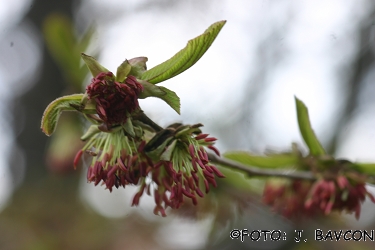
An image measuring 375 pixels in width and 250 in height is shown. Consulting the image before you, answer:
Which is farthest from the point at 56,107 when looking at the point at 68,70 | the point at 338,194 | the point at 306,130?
the point at 68,70

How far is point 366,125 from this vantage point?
3.84 m

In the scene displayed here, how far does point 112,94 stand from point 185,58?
0.60ft

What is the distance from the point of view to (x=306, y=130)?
61.8 inches

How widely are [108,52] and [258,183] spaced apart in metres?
1.11

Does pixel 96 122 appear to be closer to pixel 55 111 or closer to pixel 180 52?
pixel 55 111

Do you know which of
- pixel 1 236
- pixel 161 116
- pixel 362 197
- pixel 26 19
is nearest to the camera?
pixel 362 197

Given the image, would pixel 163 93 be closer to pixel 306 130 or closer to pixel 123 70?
pixel 123 70

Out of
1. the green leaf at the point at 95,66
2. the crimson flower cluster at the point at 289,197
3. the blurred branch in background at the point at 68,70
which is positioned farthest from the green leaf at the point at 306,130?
the blurred branch in background at the point at 68,70

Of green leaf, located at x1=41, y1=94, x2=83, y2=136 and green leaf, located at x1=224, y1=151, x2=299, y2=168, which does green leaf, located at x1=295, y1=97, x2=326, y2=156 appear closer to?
green leaf, located at x1=224, y1=151, x2=299, y2=168

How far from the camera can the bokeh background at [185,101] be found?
225 centimetres

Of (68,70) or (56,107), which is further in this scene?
(68,70)

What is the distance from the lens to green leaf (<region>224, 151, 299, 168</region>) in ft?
5.15

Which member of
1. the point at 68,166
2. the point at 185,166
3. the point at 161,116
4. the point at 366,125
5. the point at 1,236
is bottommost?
the point at 1,236

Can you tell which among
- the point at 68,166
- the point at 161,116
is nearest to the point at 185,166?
the point at 161,116
